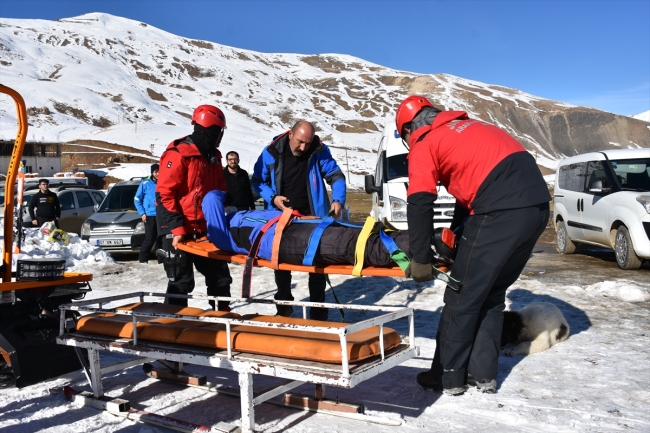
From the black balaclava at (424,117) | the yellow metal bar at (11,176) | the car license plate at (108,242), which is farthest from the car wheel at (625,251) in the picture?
the car license plate at (108,242)

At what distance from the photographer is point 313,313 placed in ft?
19.2

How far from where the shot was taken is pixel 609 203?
32.1 feet

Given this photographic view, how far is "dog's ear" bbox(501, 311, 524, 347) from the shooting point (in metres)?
5.38

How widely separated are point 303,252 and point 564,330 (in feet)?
8.35

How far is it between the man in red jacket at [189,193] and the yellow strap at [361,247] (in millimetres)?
1694

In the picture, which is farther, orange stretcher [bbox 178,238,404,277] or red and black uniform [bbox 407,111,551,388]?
orange stretcher [bbox 178,238,404,277]

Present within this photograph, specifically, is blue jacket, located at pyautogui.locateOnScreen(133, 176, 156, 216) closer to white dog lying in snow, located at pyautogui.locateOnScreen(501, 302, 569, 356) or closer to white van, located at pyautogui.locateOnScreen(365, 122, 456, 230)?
white van, located at pyautogui.locateOnScreen(365, 122, 456, 230)

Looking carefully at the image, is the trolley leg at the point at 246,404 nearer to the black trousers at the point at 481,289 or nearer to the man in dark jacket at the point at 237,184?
the black trousers at the point at 481,289

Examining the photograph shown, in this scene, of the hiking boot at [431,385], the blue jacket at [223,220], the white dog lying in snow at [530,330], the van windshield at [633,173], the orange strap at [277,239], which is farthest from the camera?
the van windshield at [633,173]

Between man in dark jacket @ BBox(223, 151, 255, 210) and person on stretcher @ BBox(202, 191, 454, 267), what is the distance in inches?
163

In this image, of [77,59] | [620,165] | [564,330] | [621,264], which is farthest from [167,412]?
[77,59]

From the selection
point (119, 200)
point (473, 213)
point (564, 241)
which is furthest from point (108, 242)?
point (473, 213)

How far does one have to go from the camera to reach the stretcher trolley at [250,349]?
11.4 feet

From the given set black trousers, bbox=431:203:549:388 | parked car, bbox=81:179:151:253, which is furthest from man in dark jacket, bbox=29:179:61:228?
black trousers, bbox=431:203:549:388
